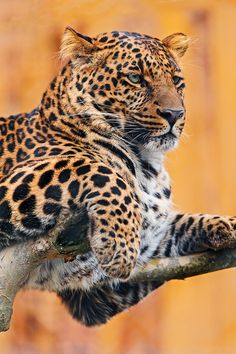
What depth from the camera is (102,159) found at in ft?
18.5

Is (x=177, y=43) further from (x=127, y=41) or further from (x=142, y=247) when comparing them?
(x=142, y=247)

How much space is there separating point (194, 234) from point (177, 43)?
1.19 m

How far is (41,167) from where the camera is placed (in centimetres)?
535

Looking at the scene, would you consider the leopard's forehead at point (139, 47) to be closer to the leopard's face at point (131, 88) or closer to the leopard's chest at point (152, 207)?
the leopard's face at point (131, 88)

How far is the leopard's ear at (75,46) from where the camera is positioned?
586 centimetres

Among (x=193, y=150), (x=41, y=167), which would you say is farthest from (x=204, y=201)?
(x=41, y=167)

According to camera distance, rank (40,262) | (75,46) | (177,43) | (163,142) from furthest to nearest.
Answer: (177,43) → (75,46) → (163,142) → (40,262)

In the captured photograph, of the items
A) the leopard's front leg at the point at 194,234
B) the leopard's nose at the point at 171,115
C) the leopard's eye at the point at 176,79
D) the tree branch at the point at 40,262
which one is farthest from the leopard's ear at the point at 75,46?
the tree branch at the point at 40,262

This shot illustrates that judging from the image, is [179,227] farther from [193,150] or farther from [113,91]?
[193,150]

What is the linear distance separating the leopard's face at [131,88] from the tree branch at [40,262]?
70cm

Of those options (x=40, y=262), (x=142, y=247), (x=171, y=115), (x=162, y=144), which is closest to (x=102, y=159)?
(x=162, y=144)

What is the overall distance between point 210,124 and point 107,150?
224 inches

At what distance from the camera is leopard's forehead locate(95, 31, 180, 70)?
5785 millimetres

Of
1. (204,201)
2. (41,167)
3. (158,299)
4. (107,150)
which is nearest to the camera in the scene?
(41,167)
